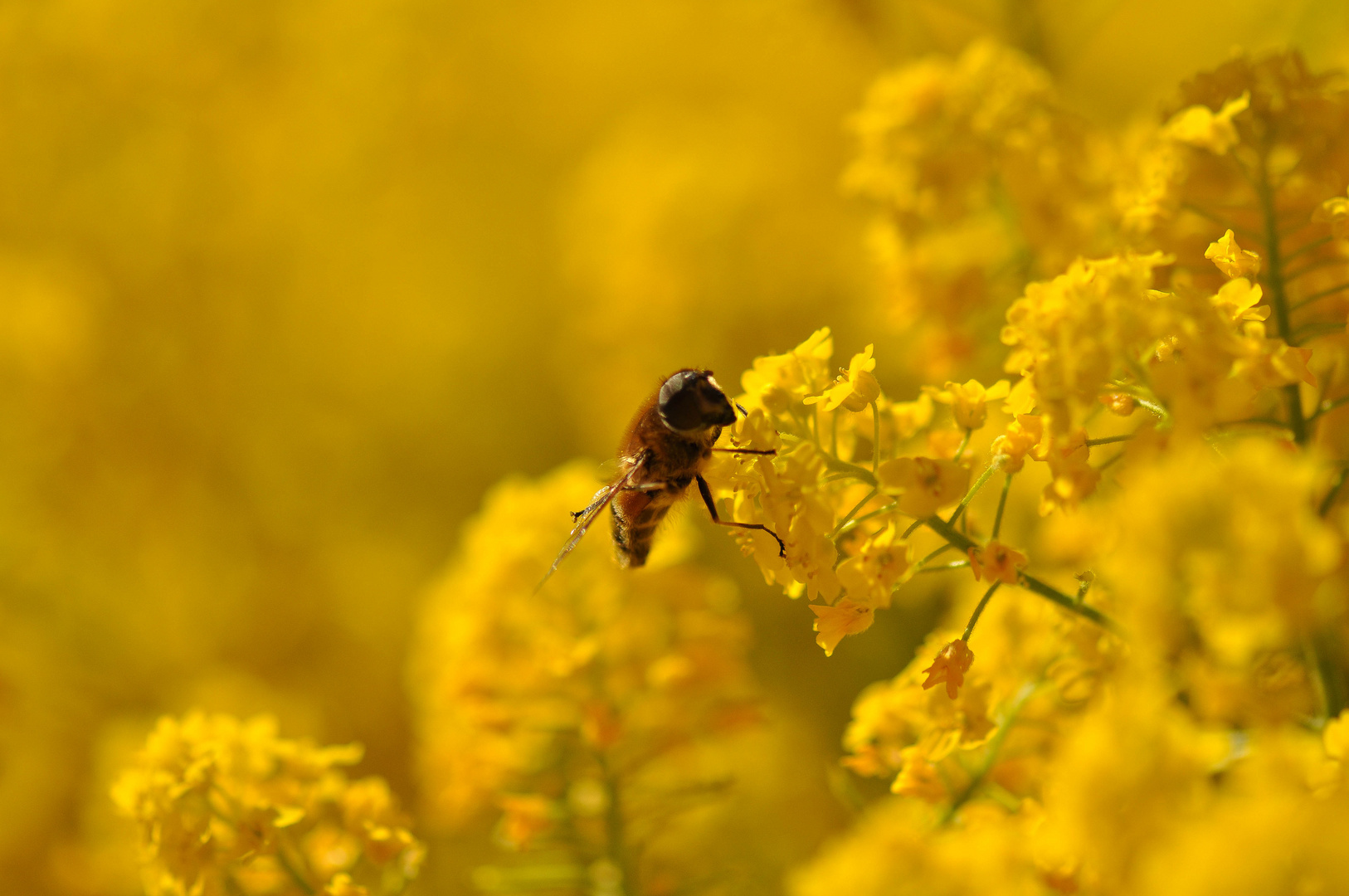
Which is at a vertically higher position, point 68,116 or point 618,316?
point 68,116

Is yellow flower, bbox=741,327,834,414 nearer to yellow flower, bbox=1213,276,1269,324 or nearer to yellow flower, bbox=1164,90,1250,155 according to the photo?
yellow flower, bbox=1213,276,1269,324

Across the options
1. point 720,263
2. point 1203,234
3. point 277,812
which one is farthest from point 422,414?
point 1203,234

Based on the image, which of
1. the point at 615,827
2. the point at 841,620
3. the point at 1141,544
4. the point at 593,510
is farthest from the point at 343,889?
the point at 1141,544

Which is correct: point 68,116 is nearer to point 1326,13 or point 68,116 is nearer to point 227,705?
point 227,705

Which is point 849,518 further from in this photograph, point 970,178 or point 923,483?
point 970,178

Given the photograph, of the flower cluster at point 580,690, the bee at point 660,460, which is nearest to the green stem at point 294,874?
the flower cluster at point 580,690

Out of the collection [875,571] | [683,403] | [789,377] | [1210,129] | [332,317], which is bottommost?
[875,571]
